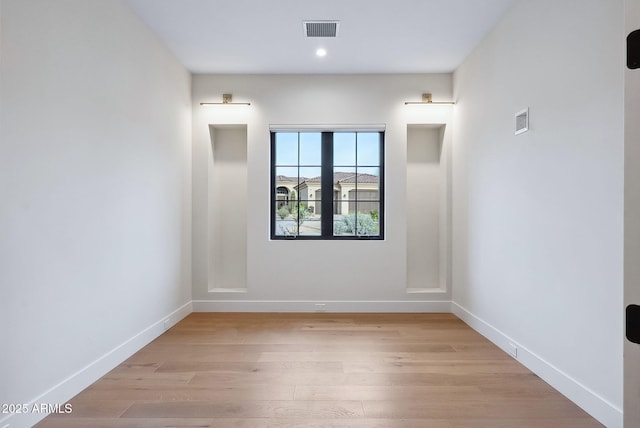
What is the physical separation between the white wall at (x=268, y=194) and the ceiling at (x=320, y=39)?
0.21 meters

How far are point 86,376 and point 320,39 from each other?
3322 millimetres

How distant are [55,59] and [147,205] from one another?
1400 mm

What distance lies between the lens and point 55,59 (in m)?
2.21

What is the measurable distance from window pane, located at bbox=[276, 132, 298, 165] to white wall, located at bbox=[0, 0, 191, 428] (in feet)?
4.69

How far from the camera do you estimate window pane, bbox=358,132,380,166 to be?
4.68 meters

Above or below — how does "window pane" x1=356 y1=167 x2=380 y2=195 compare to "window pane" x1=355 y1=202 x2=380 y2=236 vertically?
above

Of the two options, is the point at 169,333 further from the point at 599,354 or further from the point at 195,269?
the point at 599,354

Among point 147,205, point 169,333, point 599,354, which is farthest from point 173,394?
point 599,354

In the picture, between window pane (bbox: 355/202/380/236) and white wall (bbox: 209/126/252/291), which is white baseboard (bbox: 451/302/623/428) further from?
white wall (bbox: 209/126/252/291)

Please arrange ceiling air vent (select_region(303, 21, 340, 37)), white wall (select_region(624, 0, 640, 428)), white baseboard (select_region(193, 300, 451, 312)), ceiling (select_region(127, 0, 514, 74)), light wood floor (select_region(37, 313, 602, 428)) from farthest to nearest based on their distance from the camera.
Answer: white baseboard (select_region(193, 300, 451, 312)), ceiling air vent (select_region(303, 21, 340, 37)), ceiling (select_region(127, 0, 514, 74)), light wood floor (select_region(37, 313, 602, 428)), white wall (select_region(624, 0, 640, 428))

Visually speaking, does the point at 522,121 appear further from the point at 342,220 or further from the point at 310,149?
the point at 310,149

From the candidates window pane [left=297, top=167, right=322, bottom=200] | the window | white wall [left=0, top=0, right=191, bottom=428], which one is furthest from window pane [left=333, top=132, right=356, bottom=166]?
white wall [left=0, top=0, right=191, bottom=428]

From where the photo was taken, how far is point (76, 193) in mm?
Result: 2381

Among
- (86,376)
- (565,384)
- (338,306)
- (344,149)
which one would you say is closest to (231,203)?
(344,149)
